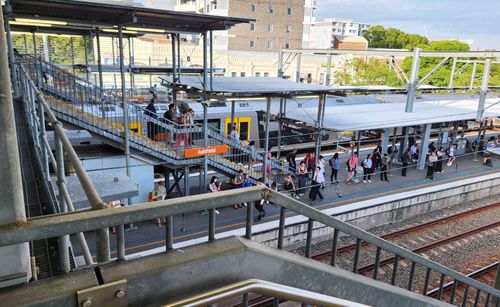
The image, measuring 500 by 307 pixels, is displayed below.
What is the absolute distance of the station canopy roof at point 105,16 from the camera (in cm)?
760

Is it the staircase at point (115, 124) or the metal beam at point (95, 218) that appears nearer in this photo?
the metal beam at point (95, 218)

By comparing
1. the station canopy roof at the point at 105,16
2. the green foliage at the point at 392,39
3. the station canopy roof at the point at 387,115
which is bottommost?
the station canopy roof at the point at 387,115

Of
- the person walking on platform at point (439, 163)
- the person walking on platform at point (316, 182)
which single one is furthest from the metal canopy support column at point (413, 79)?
the person walking on platform at point (316, 182)

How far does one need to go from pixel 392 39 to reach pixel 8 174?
228 feet

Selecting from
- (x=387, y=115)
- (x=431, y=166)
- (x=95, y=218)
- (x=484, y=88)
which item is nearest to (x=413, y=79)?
(x=387, y=115)

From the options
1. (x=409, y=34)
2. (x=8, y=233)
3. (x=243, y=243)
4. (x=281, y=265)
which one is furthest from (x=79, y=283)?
(x=409, y=34)

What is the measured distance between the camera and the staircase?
388 inches

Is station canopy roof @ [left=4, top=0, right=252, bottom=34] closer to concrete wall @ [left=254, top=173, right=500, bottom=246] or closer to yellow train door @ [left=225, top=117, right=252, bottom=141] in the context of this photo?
concrete wall @ [left=254, top=173, right=500, bottom=246]

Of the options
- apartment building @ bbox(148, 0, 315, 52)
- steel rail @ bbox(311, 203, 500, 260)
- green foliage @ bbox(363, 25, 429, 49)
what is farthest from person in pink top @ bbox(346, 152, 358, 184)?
green foliage @ bbox(363, 25, 429, 49)

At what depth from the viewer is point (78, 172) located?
175cm

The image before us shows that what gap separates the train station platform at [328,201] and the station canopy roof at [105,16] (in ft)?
15.7

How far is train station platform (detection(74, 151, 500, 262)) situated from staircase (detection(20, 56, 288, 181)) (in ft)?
5.43

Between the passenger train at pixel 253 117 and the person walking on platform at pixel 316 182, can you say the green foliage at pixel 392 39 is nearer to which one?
the passenger train at pixel 253 117

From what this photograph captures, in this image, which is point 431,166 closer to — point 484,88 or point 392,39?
point 484,88
